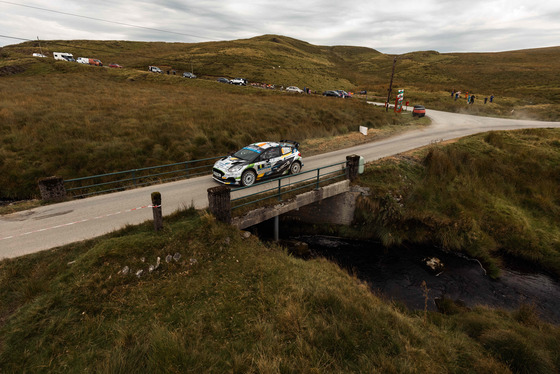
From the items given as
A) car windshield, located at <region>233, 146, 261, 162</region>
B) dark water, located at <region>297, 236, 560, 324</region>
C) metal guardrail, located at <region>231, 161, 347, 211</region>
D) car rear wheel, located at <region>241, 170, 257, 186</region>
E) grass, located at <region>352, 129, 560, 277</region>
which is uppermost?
car windshield, located at <region>233, 146, 261, 162</region>

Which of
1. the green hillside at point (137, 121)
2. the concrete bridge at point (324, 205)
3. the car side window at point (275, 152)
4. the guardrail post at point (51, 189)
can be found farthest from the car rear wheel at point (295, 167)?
the guardrail post at point (51, 189)

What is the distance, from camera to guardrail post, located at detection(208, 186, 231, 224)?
28.6 ft

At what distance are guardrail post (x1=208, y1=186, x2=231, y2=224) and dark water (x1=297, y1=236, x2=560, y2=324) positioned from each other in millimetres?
5453

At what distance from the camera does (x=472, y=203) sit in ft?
47.1

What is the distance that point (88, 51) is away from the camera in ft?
302

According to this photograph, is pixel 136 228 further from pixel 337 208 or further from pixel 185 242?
pixel 337 208

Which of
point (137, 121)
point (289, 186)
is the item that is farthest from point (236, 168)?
point (137, 121)

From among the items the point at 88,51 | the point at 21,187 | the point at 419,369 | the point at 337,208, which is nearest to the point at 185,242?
the point at 419,369

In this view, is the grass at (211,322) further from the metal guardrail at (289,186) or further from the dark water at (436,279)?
the metal guardrail at (289,186)

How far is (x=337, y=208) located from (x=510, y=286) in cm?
785

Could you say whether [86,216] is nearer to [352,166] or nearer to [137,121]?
[352,166]

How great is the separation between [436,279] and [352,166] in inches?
251

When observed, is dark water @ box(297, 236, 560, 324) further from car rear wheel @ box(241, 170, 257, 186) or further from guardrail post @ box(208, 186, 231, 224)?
guardrail post @ box(208, 186, 231, 224)

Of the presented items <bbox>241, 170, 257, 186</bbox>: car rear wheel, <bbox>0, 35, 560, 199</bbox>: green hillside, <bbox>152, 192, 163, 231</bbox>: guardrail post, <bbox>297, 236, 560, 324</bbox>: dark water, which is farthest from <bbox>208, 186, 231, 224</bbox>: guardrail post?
<bbox>0, 35, 560, 199</bbox>: green hillside
